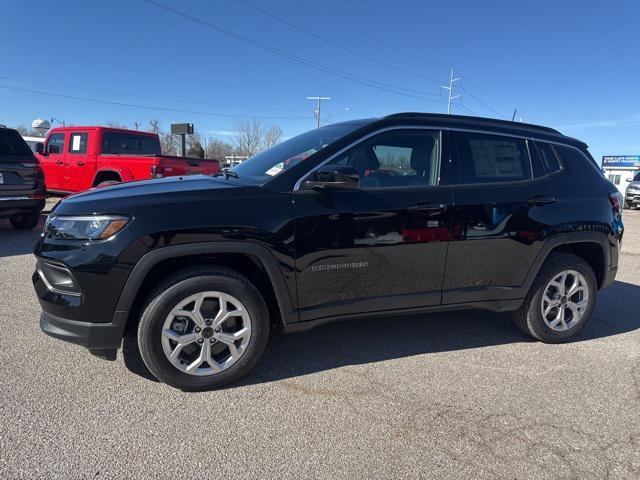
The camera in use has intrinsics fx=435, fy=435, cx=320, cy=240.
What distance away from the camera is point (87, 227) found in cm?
266

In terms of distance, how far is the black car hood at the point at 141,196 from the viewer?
266 cm

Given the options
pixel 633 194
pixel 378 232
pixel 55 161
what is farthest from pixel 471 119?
pixel 633 194

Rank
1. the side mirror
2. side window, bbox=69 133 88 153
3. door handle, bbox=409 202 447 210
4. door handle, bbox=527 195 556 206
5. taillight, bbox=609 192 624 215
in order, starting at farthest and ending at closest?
side window, bbox=69 133 88 153 → taillight, bbox=609 192 624 215 → door handle, bbox=527 195 556 206 → door handle, bbox=409 202 447 210 → the side mirror

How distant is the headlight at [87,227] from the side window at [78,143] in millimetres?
7936

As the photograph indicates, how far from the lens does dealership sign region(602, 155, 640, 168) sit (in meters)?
44.0

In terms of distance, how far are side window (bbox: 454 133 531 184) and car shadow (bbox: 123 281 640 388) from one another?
1420mm

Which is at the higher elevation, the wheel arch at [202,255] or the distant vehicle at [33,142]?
the distant vehicle at [33,142]

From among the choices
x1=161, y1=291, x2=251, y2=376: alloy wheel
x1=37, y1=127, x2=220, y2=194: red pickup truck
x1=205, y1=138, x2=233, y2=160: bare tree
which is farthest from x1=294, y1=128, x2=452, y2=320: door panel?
x1=205, y1=138, x2=233, y2=160: bare tree

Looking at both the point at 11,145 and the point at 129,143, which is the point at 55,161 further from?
the point at 11,145

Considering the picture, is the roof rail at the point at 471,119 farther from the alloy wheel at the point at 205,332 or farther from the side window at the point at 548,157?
the alloy wheel at the point at 205,332

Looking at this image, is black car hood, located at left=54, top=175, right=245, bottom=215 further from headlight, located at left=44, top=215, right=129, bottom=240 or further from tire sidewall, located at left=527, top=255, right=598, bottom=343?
tire sidewall, located at left=527, top=255, right=598, bottom=343

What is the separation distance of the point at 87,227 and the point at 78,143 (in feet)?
27.5

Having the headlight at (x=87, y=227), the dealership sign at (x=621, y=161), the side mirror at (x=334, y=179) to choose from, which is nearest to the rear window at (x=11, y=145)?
the headlight at (x=87, y=227)

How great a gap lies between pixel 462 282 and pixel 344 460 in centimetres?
173
